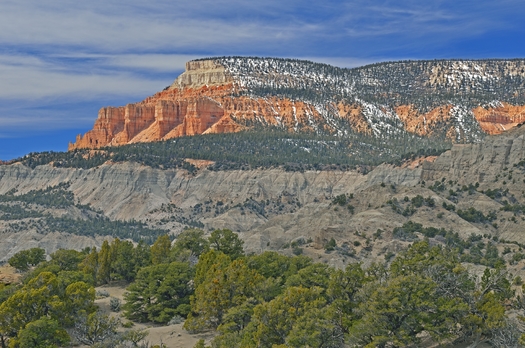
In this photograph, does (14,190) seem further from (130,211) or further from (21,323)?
(21,323)

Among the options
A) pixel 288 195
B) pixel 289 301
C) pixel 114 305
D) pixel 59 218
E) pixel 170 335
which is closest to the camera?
pixel 289 301

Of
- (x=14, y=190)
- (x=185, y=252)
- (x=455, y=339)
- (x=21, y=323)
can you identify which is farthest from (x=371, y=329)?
(x=14, y=190)

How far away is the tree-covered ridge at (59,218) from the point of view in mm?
144500

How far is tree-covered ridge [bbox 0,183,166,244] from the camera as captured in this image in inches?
5689

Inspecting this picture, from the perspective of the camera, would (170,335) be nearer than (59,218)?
Yes

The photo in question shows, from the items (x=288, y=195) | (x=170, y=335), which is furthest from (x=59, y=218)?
(x=170, y=335)

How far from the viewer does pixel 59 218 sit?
154000 mm

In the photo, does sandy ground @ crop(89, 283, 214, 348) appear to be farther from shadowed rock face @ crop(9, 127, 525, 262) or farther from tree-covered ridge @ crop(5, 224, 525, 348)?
shadowed rock face @ crop(9, 127, 525, 262)

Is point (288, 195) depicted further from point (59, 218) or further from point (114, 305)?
point (114, 305)

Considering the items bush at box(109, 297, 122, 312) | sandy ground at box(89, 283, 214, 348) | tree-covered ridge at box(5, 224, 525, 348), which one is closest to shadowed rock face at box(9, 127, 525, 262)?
tree-covered ridge at box(5, 224, 525, 348)

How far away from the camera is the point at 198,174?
608 ft

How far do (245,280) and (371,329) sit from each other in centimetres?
1766

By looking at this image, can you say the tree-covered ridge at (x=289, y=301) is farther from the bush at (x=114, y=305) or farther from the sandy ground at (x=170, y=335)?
the sandy ground at (x=170, y=335)

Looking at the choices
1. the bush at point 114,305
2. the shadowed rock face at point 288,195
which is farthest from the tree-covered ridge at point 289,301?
the shadowed rock face at point 288,195
